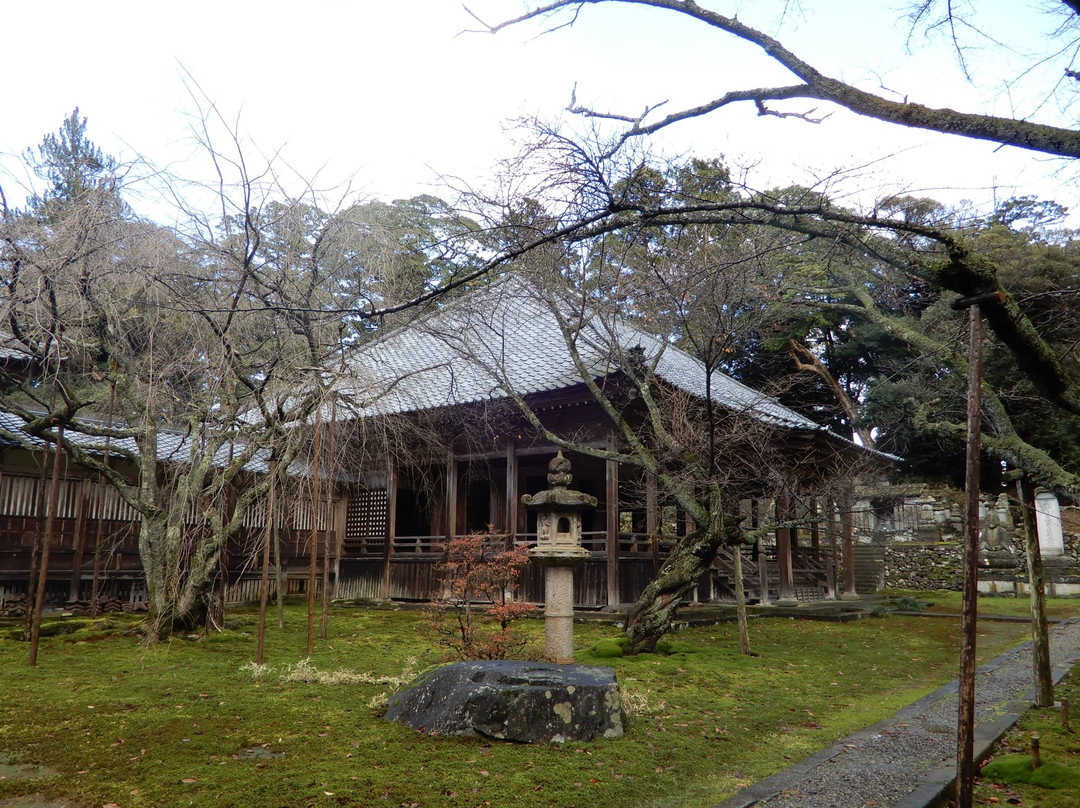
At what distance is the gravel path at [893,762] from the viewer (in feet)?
14.1

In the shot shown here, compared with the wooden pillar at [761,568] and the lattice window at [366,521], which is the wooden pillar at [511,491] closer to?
the lattice window at [366,521]

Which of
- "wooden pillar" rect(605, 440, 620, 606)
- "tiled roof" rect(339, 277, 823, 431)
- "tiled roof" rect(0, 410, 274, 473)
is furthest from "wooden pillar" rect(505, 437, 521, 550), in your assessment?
"tiled roof" rect(0, 410, 274, 473)

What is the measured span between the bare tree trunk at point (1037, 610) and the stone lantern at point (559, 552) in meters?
4.34

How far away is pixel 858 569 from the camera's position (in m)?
22.3

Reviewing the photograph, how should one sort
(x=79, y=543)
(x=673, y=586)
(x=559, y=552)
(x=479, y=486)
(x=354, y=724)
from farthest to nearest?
(x=479, y=486)
(x=79, y=543)
(x=673, y=586)
(x=559, y=552)
(x=354, y=724)

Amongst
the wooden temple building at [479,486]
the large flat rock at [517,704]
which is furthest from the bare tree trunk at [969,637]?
the wooden temple building at [479,486]

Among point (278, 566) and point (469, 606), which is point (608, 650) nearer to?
point (469, 606)

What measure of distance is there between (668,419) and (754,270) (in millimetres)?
3129

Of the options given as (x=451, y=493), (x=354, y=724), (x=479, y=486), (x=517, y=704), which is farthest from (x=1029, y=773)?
(x=479, y=486)

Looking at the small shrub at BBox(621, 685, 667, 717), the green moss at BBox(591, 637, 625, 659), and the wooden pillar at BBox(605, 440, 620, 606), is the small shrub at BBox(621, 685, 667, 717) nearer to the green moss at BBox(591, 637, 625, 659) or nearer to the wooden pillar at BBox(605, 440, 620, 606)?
the green moss at BBox(591, 637, 625, 659)

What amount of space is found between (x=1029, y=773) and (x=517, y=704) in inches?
133

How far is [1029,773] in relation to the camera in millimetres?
4707

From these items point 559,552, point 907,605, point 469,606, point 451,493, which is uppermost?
point 451,493

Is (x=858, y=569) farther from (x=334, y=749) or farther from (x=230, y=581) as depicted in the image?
(x=334, y=749)
